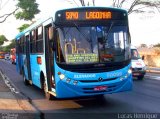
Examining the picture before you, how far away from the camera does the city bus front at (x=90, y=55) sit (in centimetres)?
1251

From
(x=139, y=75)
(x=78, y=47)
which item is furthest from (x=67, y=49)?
(x=139, y=75)

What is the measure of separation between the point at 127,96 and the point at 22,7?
21510 mm

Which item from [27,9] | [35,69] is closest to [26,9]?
[27,9]

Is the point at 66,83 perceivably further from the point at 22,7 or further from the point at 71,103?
the point at 22,7

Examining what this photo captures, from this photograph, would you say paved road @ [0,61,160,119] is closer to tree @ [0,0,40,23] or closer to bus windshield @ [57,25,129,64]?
bus windshield @ [57,25,129,64]

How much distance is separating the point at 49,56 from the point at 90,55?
1.94 metres

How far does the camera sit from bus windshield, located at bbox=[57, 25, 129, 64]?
41.2 feet

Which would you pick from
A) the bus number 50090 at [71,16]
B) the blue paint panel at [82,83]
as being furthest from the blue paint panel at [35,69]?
the bus number 50090 at [71,16]

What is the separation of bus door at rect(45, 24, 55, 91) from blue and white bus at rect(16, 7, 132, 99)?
2.8 inches

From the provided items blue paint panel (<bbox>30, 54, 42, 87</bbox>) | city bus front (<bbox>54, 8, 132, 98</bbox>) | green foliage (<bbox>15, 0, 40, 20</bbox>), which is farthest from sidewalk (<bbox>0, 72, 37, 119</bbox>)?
green foliage (<bbox>15, 0, 40, 20</bbox>)

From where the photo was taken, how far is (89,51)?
41.3ft

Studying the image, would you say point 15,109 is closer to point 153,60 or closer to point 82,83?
point 82,83

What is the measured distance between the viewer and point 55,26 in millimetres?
12742

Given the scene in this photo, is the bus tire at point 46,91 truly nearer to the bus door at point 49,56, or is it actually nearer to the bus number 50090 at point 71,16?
the bus door at point 49,56
